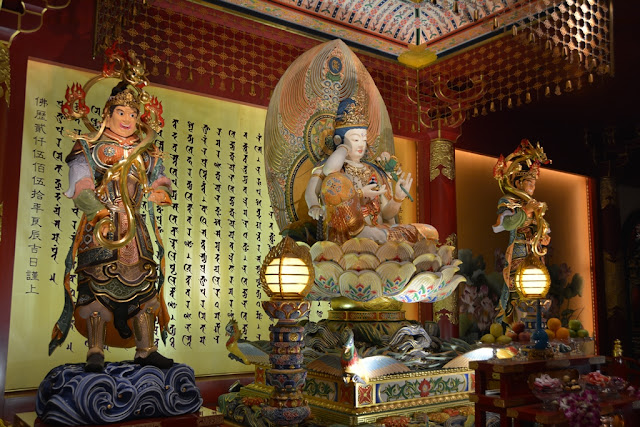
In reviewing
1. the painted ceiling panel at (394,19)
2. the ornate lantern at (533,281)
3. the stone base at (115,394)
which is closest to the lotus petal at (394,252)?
the ornate lantern at (533,281)

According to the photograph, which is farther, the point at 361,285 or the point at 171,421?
the point at 361,285

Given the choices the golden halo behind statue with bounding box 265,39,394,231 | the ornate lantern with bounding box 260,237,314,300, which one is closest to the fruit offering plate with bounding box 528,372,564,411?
the ornate lantern with bounding box 260,237,314,300

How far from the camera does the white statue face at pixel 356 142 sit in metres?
4.79

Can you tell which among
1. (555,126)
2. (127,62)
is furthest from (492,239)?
(127,62)

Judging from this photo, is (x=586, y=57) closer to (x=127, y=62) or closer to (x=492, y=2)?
(x=492, y=2)

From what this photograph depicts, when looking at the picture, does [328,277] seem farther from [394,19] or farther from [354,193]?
[394,19]

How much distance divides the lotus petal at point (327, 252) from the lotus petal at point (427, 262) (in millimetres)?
535

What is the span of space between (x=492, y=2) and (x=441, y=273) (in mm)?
3142

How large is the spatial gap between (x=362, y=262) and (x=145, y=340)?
5.04ft

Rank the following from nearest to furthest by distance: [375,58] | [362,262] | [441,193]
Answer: [362,262], [375,58], [441,193]

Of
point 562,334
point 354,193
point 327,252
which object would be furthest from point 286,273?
point 562,334

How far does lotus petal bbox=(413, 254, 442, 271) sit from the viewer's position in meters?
4.20

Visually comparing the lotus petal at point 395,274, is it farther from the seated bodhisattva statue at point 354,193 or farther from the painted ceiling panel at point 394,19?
the painted ceiling panel at point 394,19

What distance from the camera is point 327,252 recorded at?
414 centimetres
